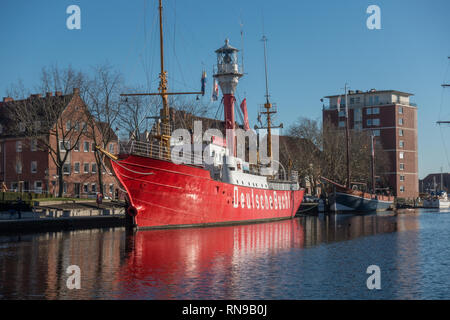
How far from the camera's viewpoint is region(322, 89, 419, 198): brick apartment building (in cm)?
11356

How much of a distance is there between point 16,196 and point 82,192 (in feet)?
81.8

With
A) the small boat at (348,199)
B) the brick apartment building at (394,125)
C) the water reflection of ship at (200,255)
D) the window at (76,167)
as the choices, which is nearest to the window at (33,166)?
the window at (76,167)

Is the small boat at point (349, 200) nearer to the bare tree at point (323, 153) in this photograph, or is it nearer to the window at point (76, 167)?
the bare tree at point (323, 153)

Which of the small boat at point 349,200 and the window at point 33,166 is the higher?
the window at point 33,166

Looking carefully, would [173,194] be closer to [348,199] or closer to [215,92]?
[215,92]

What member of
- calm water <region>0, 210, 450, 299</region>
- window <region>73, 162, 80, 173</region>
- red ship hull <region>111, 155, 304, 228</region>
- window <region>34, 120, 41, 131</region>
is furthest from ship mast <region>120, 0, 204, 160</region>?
window <region>73, 162, 80, 173</region>

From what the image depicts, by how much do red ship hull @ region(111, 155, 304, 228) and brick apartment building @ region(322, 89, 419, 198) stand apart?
73086mm

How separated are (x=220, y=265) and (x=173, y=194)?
14869mm

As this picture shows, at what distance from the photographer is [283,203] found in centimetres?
5941

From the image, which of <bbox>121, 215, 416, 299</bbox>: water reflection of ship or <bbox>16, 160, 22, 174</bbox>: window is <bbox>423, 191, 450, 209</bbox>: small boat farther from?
<bbox>16, 160, 22, 174</bbox>: window

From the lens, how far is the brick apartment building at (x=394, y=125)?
373 feet

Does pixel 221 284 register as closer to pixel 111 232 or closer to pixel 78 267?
pixel 78 267

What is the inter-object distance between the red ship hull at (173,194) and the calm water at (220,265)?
178 cm
